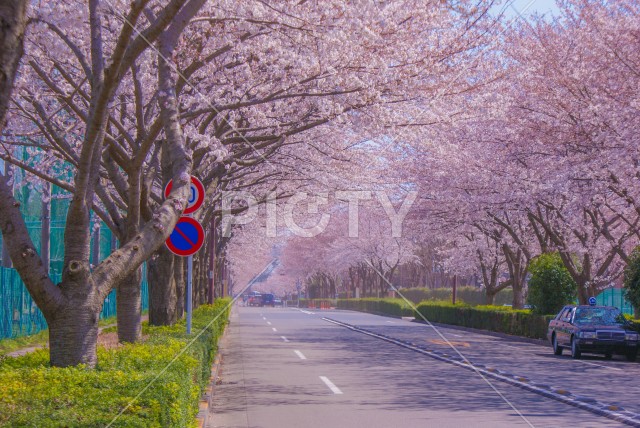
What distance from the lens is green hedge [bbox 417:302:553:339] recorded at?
30.1m

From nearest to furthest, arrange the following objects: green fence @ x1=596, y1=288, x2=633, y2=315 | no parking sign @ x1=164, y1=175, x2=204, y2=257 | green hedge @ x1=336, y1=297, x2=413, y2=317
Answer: no parking sign @ x1=164, y1=175, x2=204, y2=257 → green hedge @ x1=336, y1=297, x2=413, y2=317 → green fence @ x1=596, y1=288, x2=633, y2=315

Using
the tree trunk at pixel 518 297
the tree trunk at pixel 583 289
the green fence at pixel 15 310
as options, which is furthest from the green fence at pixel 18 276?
the tree trunk at pixel 518 297

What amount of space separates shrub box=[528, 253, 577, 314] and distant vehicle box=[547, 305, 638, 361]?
24.6 feet

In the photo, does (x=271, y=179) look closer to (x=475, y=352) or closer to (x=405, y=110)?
(x=475, y=352)

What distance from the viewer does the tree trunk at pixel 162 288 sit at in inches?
627

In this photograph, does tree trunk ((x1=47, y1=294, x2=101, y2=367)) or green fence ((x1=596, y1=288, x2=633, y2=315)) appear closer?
tree trunk ((x1=47, y1=294, x2=101, y2=367))

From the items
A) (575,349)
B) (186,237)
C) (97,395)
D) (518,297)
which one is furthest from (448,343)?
(97,395)

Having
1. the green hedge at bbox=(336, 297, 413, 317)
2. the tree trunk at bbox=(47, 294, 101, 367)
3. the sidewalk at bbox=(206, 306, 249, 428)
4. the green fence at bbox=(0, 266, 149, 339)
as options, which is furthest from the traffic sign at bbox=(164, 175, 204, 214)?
the green hedge at bbox=(336, 297, 413, 317)

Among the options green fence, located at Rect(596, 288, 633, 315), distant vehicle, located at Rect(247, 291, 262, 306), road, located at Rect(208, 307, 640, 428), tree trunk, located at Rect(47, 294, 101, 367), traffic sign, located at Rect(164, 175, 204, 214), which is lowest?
distant vehicle, located at Rect(247, 291, 262, 306)

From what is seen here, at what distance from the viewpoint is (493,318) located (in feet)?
116

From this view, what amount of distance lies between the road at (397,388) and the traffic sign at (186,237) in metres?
2.38

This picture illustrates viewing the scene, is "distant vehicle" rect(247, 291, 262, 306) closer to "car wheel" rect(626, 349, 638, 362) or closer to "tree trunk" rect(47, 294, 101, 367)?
"car wheel" rect(626, 349, 638, 362)

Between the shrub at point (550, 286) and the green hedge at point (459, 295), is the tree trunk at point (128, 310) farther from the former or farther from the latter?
the green hedge at point (459, 295)

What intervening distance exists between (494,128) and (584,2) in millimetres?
5908
